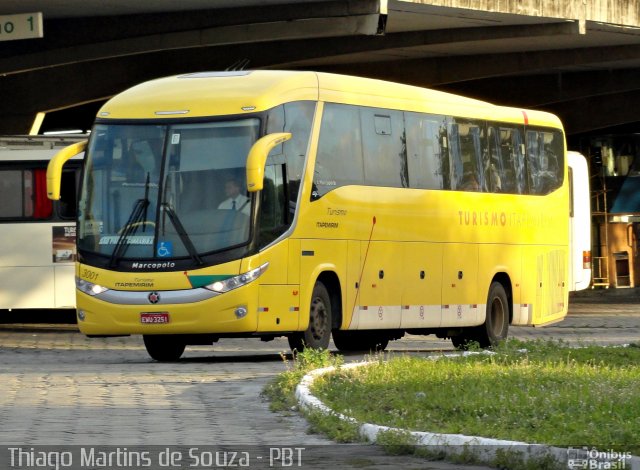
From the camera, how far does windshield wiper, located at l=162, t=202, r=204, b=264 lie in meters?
19.5

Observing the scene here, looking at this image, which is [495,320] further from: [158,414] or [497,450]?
[497,450]

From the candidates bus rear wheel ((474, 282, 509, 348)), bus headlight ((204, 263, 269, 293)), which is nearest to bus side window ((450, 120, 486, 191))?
bus rear wheel ((474, 282, 509, 348))

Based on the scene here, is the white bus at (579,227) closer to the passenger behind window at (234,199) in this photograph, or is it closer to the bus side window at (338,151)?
the bus side window at (338,151)

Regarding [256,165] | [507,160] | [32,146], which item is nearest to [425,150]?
[507,160]

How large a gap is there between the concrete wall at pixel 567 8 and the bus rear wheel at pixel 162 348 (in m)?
13.2

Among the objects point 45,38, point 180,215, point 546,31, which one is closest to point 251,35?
point 45,38

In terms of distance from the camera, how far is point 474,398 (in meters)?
13.0

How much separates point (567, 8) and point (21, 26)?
12212 millimetres

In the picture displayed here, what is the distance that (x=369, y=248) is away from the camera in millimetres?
21938

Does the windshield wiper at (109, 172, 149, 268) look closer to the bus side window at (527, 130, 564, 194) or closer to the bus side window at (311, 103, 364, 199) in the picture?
the bus side window at (311, 103, 364, 199)

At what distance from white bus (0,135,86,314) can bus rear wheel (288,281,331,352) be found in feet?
34.3

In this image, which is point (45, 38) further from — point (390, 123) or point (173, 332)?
point (173, 332)

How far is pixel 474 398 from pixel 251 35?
2275cm

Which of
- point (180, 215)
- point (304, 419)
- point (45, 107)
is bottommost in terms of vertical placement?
point (304, 419)
